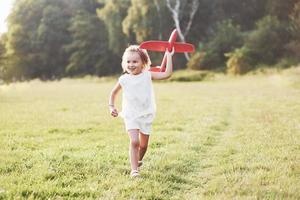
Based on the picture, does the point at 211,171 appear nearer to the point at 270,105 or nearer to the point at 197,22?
the point at 270,105

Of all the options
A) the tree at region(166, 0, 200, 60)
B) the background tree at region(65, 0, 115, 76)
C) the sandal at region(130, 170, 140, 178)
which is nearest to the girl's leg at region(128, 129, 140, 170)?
the sandal at region(130, 170, 140, 178)

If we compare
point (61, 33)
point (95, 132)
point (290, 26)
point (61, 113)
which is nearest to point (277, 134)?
point (95, 132)

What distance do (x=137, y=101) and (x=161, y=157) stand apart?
145cm

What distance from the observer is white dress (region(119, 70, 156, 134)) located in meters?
7.02

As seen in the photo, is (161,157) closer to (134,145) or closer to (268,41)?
(134,145)

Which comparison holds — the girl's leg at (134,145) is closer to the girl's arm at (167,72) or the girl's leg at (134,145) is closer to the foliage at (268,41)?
the girl's arm at (167,72)

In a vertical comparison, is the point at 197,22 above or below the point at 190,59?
above

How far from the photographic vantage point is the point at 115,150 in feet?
29.1

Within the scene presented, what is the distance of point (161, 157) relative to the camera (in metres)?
8.15

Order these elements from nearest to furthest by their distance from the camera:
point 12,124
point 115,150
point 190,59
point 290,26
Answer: point 115,150 → point 12,124 → point 290,26 → point 190,59

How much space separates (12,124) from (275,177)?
8086 mm

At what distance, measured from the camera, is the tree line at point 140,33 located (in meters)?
45.3

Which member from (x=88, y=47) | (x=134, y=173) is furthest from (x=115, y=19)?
(x=134, y=173)

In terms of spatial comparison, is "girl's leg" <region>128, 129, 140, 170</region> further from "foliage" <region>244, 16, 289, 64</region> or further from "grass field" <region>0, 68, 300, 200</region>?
"foliage" <region>244, 16, 289, 64</region>
